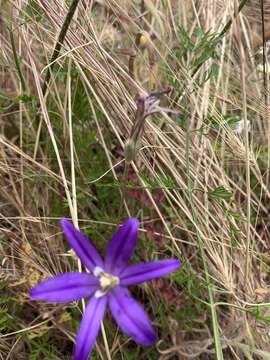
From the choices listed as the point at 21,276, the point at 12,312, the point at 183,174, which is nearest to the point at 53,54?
the point at 183,174

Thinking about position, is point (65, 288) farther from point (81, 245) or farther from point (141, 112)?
point (141, 112)

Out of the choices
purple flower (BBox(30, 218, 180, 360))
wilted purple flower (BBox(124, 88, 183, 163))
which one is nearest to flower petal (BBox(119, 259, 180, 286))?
purple flower (BBox(30, 218, 180, 360))

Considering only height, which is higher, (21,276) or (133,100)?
(133,100)

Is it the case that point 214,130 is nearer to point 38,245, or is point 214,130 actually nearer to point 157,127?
point 157,127

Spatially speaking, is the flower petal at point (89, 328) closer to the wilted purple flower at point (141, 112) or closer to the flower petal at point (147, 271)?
the flower petal at point (147, 271)

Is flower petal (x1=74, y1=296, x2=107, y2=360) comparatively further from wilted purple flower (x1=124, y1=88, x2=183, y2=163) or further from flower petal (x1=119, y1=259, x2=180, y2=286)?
wilted purple flower (x1=124, y1=88, x2=183, y2=163)

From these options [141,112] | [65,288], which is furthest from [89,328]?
[141,112]
